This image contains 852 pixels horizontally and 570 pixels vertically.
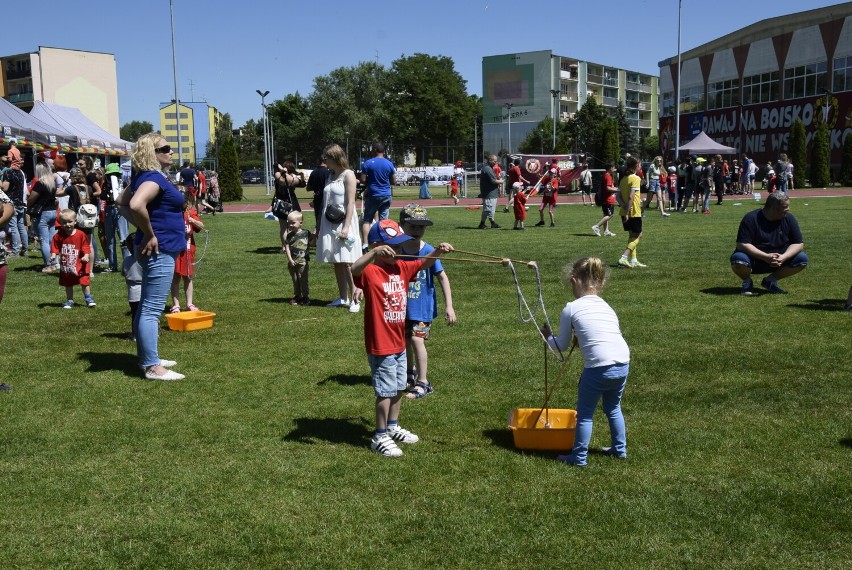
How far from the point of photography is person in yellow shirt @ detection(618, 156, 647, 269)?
13.2 m

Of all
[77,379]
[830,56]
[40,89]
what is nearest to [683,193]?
[77,379]

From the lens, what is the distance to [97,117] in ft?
270

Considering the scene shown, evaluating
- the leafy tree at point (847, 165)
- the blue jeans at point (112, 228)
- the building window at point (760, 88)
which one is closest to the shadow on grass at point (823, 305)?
the blue jeans at point (112, 228)

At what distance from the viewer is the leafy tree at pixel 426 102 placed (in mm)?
100062

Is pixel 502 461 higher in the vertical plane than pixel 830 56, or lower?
lower

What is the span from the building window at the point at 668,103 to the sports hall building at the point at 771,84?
2275mm

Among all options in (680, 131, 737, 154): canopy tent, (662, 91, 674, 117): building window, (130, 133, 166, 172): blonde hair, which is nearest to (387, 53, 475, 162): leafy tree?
(662, 91, 674, 117): building window

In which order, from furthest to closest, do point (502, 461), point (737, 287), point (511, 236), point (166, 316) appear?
point (511, 236) → point (737, 287) → point (166, 316) → point (502, 461)

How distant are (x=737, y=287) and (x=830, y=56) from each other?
4982 cm

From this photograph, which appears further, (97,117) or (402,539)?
(97,117)

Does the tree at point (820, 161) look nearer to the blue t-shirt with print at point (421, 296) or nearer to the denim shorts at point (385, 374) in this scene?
the blue t-shirt with print at point (421, 296)

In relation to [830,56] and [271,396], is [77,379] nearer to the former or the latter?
[271,396]

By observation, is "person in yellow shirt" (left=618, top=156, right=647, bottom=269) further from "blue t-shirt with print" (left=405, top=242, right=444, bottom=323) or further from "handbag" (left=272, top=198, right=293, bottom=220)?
"blue t-shirt with print" (left=405, top=242, right=444, bottom=323)

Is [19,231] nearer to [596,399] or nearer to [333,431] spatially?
[333,431]
